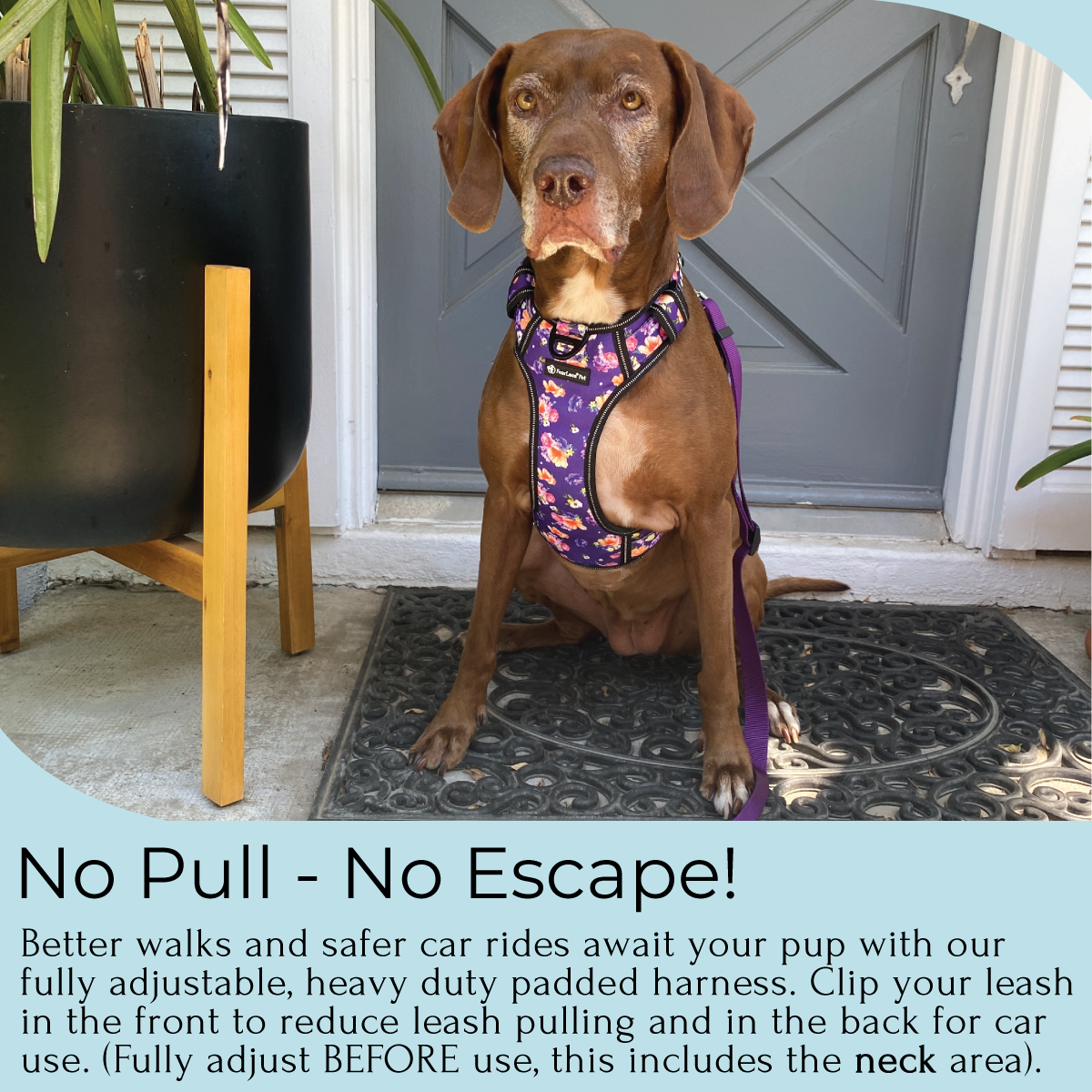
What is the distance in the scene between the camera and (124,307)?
1.81m

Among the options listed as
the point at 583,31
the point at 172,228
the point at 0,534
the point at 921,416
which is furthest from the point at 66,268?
the point at 921,416

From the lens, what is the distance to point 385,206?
3016mm

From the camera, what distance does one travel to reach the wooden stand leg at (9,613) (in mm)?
2578

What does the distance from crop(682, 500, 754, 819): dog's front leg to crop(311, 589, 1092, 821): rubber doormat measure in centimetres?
6

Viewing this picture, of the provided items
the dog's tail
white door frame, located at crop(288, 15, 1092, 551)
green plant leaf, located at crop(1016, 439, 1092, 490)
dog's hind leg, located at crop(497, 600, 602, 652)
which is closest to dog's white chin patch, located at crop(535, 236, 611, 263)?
dog's hind leg, located at crop(497, 600, 602, 652)

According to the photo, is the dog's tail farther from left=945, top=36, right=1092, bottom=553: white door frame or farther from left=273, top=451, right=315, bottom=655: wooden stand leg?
left=273, top=451, right=315, bottom=655: wooden stand leg

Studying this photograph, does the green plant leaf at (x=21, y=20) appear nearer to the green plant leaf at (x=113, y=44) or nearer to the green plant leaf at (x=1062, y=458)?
the green plant leaf at (x=113, y=44)

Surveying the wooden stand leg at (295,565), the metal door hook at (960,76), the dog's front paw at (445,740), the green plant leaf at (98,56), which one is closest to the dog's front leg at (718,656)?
the dog's front paw at (445,740)

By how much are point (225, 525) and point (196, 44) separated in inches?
35.1

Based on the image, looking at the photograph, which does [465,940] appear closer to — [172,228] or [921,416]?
[172,228]

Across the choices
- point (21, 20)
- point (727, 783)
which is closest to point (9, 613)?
point (21, 20)

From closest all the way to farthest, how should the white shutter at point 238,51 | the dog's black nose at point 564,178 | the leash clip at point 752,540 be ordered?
the dog's black nose at point 564,178
the leash clip at point 752,540
the white shutter at point 238,51

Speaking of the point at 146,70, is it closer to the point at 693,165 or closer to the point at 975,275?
the point at 693,165

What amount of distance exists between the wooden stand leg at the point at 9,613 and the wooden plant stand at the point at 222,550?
0.51 meters
